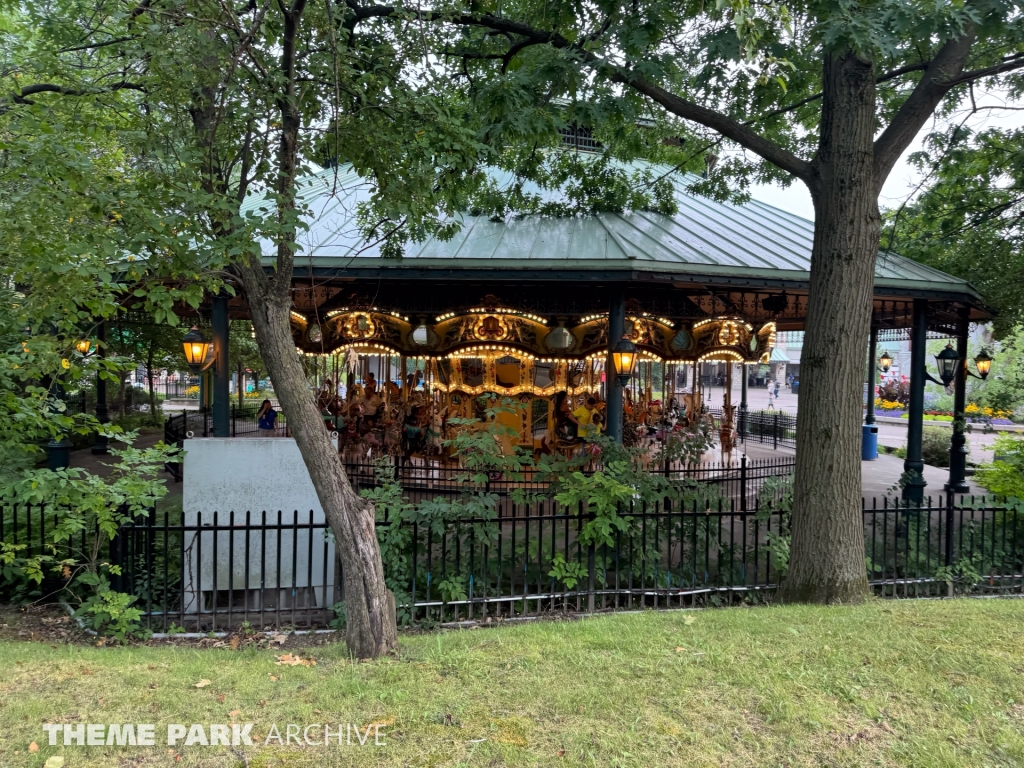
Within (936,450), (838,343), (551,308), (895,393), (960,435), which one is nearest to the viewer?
(838,343)

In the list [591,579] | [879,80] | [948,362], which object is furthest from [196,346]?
[948,362]

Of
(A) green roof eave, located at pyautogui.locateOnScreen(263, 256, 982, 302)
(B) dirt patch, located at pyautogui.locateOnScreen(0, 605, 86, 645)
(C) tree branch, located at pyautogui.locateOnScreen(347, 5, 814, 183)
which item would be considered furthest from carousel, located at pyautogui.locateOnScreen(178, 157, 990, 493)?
(B) dirt patch, located at pyautogui.locateOnScreen(0, 605, 86, 645)

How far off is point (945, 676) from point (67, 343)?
676 centimetres

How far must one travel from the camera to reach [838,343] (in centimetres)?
570

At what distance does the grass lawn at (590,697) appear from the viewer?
10.2 ft

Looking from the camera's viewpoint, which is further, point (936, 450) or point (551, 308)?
point (936, 450)

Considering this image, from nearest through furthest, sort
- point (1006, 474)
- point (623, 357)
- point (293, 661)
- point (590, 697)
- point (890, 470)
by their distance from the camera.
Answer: point (590, 697) < point (293, 661) < point (1006, 474) < point (623, 357) < point (890, 470)

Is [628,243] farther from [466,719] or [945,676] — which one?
[466,719]

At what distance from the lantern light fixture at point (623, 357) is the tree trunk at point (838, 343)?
3059 mm

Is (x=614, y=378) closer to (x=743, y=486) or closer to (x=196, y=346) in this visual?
(x=743, y=486)

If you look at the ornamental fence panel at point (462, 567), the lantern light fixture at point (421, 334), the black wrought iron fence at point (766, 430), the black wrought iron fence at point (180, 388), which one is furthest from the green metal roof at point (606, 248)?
the black wrought iron fence at point (180, 388)

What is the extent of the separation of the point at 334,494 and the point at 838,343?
462 cm

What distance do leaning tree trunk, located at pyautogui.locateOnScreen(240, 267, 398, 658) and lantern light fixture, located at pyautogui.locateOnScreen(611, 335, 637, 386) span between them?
5110 mm

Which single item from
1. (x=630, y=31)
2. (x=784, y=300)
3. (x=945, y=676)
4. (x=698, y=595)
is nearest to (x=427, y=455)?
(x=698, y=595)
